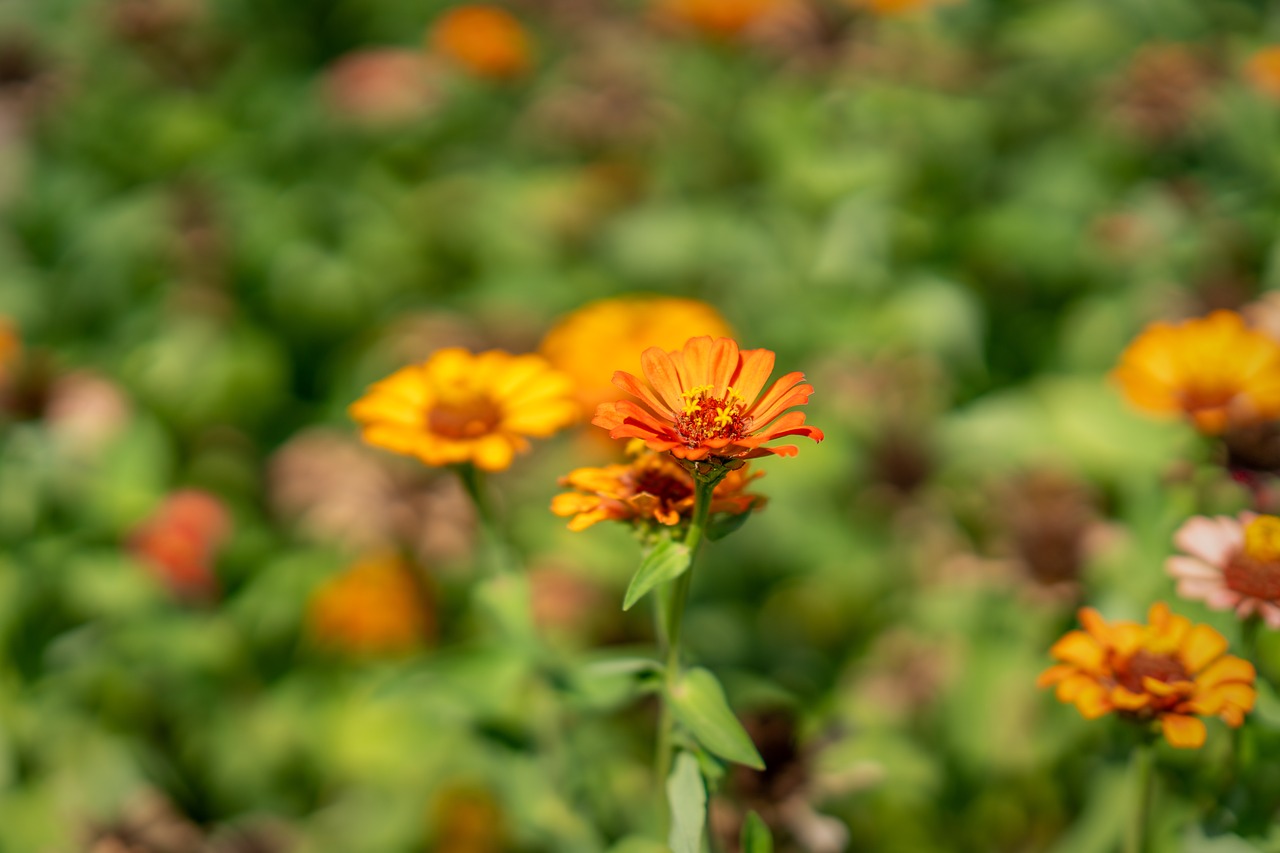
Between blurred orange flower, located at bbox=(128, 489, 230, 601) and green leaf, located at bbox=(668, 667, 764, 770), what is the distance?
1.32m

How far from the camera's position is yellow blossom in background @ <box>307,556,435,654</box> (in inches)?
Answer: 77.5

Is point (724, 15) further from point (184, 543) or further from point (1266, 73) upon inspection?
point (184, 543)

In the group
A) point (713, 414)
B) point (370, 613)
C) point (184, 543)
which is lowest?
point (370, 613)

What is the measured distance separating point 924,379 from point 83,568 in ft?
5.66

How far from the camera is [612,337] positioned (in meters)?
1.96

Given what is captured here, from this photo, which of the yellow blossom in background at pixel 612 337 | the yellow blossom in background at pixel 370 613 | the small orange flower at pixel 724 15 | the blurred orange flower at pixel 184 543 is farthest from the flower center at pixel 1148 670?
the small orange flower at pixel 724 15

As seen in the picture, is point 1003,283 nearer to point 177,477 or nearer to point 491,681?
point 491,681

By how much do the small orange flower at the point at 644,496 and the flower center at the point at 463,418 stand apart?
186 millimetres

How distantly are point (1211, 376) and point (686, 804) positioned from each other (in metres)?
0.84

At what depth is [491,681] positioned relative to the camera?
127cm

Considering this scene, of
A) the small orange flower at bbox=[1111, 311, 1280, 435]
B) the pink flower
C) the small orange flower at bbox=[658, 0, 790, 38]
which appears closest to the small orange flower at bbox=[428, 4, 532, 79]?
the small orange flower at bbox=[658, 0, 790, 38]

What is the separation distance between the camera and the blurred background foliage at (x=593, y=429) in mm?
1638

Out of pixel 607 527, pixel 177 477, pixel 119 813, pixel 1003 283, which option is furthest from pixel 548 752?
pixel 1003 283

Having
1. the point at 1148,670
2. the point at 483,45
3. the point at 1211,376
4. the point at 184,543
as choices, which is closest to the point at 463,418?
the point at 1148,670
